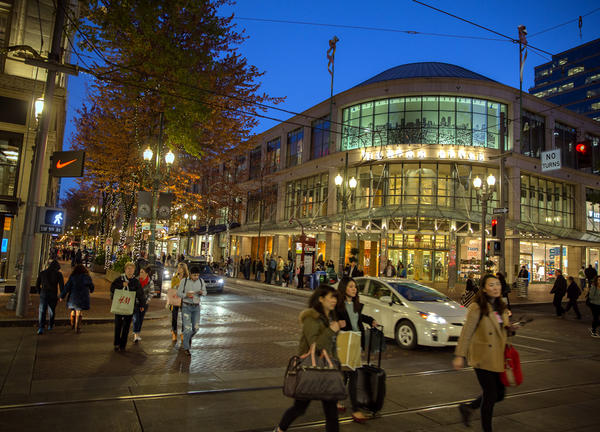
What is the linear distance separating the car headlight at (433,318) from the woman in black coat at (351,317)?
4.16 m

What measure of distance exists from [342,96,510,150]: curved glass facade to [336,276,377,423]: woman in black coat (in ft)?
84.5

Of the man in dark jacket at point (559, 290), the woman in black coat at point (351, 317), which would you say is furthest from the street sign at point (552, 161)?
the woman in black coat at point (351, 317)

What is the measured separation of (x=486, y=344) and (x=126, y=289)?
7104mm

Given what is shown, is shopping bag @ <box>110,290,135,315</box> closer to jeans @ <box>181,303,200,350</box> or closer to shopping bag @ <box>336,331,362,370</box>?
jeans @ <box>181,303,200,350</box>

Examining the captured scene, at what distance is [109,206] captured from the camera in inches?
1324

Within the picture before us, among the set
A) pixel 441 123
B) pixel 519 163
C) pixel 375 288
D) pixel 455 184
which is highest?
pixel 441 123

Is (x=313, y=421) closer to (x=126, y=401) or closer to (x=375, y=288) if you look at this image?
(x=126, y=401)

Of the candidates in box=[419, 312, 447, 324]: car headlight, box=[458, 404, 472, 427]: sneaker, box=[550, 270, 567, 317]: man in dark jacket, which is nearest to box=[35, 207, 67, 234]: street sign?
box=[419, 312, 447, 324]: car headlight

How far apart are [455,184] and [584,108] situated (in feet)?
214

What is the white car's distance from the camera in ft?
30.3

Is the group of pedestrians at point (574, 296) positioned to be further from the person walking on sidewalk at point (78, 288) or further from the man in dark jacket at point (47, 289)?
the man in dark jacket at point (47, 289)

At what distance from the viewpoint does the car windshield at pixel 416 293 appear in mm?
10163

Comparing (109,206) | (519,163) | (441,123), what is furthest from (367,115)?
(109,206)

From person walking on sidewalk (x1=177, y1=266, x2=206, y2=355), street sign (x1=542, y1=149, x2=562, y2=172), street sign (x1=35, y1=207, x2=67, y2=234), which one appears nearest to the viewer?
person walking on sidewalk (x1=177, y1=266, x2=206, y2=355)
